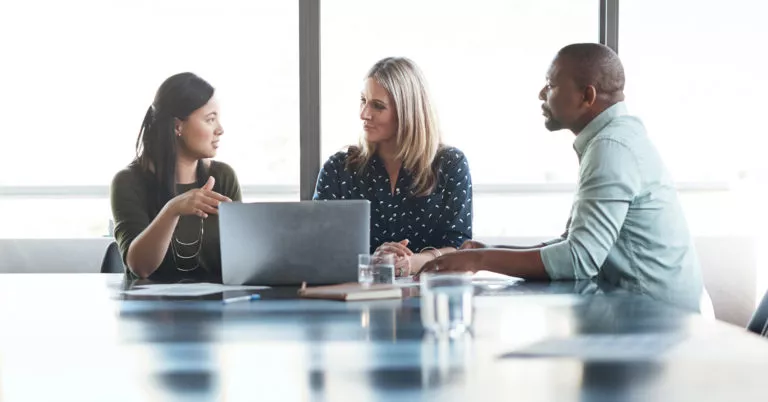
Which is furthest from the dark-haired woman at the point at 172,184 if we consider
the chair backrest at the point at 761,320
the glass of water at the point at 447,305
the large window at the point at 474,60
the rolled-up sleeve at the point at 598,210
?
the large window at the point at 474,60

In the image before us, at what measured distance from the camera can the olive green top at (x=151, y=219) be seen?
3039 mm

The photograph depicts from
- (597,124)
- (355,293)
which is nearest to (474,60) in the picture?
(597,124)

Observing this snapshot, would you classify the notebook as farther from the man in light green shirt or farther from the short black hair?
the short black hair

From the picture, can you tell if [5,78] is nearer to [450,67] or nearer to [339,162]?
[450,67]

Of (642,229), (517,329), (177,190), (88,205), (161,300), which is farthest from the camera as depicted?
(88,205)

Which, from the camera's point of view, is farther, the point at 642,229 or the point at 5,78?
the point at 5,78

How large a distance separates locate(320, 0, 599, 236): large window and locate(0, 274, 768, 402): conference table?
9.57ft

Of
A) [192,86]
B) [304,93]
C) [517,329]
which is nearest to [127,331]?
[517,329]

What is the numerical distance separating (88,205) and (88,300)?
386 cm

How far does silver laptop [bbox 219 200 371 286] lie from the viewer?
2359 mm

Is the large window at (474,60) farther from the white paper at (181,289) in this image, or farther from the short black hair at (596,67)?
the white paper at (181,289)

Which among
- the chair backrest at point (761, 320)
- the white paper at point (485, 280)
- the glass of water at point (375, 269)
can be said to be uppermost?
the glass of water at point (375, 269)

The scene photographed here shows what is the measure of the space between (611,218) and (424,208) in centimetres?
95

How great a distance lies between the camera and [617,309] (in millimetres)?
1915
